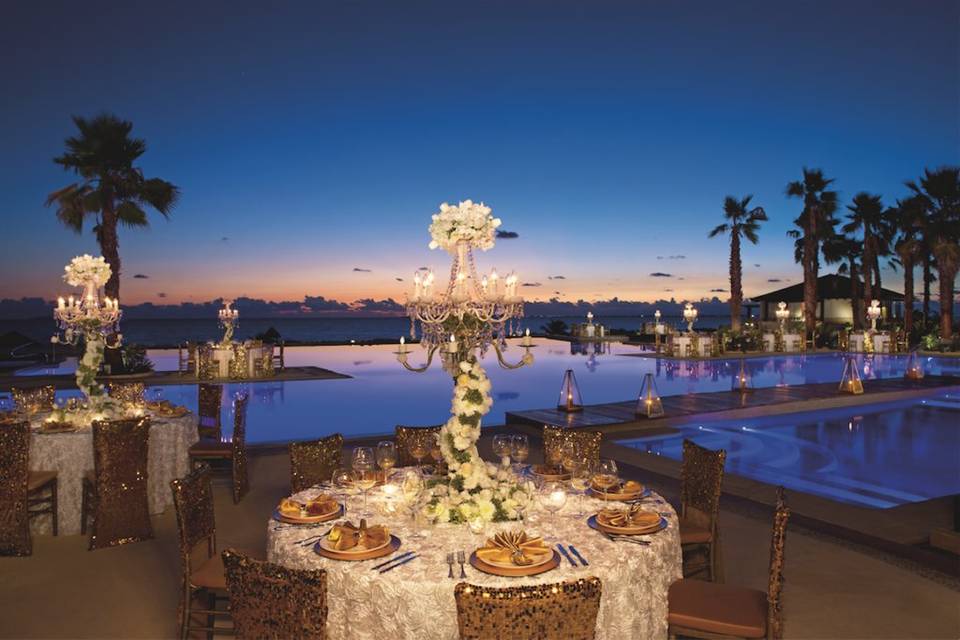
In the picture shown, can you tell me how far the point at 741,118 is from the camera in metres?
18.9

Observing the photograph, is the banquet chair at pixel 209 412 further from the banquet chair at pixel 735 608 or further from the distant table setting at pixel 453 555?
the banquet chair at pixel 735 608

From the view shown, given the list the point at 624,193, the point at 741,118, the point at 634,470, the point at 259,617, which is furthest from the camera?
the point at 624,193

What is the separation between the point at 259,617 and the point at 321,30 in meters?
13.7

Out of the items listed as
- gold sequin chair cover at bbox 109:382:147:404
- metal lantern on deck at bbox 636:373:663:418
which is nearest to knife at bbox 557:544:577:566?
gold sequin chair cover at bbox 109:382:147:404

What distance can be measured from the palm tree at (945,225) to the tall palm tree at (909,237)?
34cm

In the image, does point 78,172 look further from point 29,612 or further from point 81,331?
point 29,612

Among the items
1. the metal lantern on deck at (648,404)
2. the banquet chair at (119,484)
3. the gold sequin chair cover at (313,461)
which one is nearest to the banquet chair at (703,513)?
the gold sequin chair cover at (313,461)

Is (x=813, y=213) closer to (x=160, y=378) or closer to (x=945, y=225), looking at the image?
(x=945, y=225)

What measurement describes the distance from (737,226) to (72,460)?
88.6ft

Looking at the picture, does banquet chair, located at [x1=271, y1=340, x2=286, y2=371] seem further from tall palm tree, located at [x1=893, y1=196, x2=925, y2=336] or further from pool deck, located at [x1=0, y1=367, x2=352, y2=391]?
tall palm tree, located at [x1=893, y1=196, x2=925, y2=336]

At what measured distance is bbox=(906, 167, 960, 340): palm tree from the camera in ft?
86.0

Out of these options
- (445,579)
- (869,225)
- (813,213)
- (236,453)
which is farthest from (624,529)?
(869,225)

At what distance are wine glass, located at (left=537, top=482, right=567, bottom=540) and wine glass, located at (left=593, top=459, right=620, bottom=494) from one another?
19cm

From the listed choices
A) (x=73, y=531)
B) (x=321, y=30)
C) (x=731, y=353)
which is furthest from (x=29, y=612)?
(x=731, y=353)
